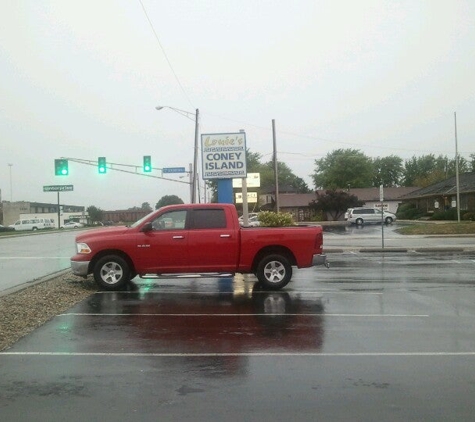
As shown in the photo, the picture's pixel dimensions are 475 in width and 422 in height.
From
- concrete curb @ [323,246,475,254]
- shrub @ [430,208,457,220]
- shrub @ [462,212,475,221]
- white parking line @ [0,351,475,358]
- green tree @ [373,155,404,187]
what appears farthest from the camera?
green tree @ [373,155,404,187]

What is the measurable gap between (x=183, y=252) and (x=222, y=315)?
3.01 metres

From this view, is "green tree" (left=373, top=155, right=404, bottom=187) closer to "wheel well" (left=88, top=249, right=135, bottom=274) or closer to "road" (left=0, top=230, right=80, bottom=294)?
"road" (left=0, top=230, right=80, bottom=294)

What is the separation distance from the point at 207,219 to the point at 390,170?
12778 cm

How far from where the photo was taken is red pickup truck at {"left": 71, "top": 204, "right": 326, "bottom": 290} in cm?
1312

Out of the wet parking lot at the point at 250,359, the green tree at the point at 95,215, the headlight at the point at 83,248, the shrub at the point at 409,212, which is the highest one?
the green tree at the point at 95,215

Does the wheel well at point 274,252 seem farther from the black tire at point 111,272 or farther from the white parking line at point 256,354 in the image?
the white parking line at point 256,354

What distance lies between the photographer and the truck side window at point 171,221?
13.3m

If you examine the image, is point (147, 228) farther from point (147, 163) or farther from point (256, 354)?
point (147, 163)

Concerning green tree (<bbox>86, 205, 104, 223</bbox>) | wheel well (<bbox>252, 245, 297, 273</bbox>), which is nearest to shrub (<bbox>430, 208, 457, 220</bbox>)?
wheel well (<bbox>252, 245, 297, 273</bbox>)

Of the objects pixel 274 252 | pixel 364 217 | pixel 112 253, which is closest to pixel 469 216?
pixel 364 217

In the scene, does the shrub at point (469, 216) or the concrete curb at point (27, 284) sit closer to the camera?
the concrete curb at point (27, 284)

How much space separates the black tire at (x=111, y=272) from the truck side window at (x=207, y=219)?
5.71 feet

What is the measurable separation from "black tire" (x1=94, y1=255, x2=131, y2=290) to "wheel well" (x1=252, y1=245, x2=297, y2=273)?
2.77m

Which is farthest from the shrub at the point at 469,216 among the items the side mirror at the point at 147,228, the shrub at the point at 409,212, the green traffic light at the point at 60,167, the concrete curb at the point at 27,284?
the side mirror at the point at 147,228
